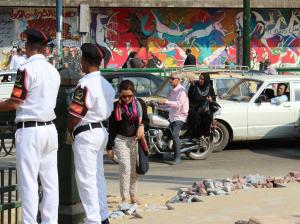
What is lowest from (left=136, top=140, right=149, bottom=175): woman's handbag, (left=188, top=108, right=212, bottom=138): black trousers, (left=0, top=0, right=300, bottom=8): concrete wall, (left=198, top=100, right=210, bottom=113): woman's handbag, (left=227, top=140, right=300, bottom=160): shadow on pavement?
(left=227, top=140, right=300, bottom=160): shadow on pavement

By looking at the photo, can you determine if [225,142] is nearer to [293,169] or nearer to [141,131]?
[293,169]

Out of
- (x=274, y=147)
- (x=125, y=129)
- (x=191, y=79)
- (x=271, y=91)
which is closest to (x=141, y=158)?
(x=125, y=129)

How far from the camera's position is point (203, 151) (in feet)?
45.6

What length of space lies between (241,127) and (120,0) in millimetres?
16902

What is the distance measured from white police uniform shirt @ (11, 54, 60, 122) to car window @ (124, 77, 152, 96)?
→ 33.8ft

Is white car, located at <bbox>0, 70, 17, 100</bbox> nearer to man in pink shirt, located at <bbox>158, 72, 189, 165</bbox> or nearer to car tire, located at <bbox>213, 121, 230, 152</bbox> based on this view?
car tire, located at <bbox>213, 121, 230, 152</bbox>

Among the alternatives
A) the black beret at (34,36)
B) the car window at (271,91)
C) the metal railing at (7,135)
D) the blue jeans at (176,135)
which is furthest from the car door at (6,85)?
the black beret at (34,36)

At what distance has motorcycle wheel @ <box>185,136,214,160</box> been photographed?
1380 centimetres

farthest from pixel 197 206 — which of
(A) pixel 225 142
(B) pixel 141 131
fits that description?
(A) pixel 225 142

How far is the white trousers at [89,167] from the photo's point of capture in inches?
254

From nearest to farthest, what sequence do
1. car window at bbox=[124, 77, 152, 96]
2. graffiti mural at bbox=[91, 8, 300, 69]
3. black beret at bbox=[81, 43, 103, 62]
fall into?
black beret at bbox=[81, 43, 103, 62] → car window at bbox=[124, 77, 152, 96] → graffiti mural at bbox=[91, 8, 300, 69]

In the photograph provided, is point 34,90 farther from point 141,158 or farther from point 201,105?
point 201,105

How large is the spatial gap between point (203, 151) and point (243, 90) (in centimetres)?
223

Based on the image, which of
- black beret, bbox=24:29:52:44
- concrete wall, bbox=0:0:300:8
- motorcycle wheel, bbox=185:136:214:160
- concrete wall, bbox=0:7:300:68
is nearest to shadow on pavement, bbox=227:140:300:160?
motorcycle wheel, bbox=185:136:214:160
